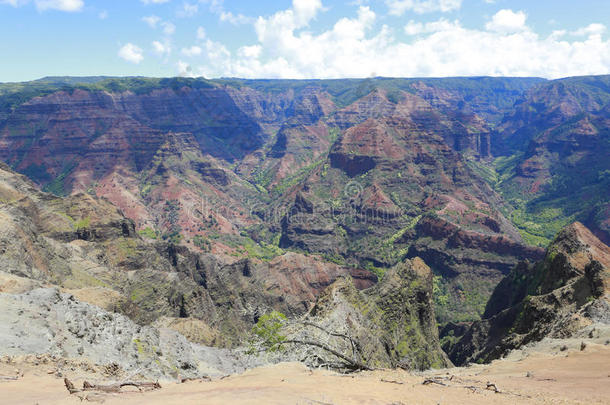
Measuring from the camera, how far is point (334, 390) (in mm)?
15320

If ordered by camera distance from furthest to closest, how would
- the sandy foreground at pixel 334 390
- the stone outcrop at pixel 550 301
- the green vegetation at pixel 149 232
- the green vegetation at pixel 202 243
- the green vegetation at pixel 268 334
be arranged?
the green vegetation at pixel 149 232 < the green vegetation at pixel 202 243 < the stone outcrop at pixel 550 301 < the green vegetation at pixel 268 334 < the sandy foreground at pixel 334 390

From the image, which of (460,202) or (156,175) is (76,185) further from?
(460,202)

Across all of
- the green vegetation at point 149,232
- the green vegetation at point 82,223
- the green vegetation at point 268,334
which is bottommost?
the green vegetation at point 149,232

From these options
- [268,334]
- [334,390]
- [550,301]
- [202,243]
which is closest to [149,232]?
[202,243]

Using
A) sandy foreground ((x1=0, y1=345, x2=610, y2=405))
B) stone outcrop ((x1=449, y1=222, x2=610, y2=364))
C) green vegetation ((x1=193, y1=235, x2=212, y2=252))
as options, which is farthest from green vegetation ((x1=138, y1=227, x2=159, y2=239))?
sandy foreground ((x1=0, y1=345, x2=610, y2=405))

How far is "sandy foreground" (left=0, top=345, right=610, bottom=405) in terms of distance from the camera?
43.3 ft

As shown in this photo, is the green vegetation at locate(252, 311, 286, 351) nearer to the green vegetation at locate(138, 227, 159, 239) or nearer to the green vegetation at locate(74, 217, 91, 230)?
the green vegetation at locate(74, 217, 91, 230)

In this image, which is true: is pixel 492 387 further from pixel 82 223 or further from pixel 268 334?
pixel 82 223

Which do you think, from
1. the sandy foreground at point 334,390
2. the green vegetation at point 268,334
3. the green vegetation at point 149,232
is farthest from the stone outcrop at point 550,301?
the green vegetation at point 149,232

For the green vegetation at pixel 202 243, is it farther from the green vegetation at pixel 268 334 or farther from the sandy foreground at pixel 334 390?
the sandy foreground at pixel 334 390

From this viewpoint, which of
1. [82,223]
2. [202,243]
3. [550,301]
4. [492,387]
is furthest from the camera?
[202,243]

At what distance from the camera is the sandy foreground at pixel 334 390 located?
43.3 feet

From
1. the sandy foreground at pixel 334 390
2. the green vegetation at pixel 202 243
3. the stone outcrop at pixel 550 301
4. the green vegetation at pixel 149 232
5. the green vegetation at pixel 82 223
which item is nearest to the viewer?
the sandy foreground at pixel 334 390

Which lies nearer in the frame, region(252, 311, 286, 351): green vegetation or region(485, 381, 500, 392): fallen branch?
region(485, 381, 500, 392): fallen branch
